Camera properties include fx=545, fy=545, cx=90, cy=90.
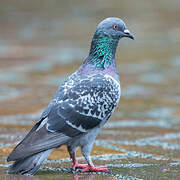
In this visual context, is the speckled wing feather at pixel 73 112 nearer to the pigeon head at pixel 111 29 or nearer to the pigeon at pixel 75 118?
the pigeon at pixel 75 118

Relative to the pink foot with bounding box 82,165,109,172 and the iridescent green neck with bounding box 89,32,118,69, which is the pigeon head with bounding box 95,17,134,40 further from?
the pink foot with bounding box 82,165,109,172

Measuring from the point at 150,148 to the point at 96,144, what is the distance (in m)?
0.94

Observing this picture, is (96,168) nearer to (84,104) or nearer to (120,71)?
(84,104)

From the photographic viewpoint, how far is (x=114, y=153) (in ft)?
28.7

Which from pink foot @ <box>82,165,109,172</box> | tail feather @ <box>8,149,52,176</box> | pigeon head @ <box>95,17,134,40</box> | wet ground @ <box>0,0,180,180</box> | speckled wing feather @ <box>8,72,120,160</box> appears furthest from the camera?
wet ground @ <box>0,0,180,180</box>

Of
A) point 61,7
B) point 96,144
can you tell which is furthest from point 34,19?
point 96,144

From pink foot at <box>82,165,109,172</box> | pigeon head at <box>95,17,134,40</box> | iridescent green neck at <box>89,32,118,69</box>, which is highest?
pigeon head at <box>95,17,134,40</box>

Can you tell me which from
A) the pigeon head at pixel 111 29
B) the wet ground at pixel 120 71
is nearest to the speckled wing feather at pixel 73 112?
the wet ground at pixel 120 71

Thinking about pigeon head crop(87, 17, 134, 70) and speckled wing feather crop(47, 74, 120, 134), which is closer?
speckled wing feather crop(47, 74, 120, 134)

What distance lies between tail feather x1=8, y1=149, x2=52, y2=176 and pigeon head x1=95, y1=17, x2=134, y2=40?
89.5 inches

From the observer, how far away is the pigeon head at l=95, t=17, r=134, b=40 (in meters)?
8.02

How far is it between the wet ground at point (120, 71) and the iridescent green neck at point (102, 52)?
4.77 feet

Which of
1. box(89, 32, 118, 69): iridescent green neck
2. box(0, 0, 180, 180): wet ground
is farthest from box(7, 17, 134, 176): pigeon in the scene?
box(0, 0, 180, 180): wet ground

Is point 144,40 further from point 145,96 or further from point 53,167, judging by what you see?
point 53,167
